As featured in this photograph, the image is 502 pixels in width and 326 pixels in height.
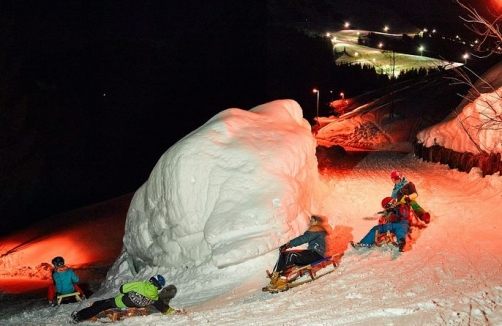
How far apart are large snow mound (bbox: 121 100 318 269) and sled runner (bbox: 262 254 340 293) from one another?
1.20 m

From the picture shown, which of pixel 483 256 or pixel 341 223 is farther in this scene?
pixel 341 223

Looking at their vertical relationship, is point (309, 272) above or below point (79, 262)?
above

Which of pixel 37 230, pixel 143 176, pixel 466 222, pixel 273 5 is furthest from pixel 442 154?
pixel 273 5

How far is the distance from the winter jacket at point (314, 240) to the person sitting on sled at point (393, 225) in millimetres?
791

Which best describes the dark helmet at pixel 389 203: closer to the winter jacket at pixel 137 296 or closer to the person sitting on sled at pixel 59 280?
the winter jacket at pixel 137 296

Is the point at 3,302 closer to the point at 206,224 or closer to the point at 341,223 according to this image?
the point at 206,224

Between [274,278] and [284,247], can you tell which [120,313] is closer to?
[274,278]

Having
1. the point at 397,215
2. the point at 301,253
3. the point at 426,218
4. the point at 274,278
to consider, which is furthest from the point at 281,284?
the point at 426,218

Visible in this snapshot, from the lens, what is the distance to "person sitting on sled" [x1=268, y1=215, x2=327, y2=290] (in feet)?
30.7

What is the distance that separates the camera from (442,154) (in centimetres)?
2050

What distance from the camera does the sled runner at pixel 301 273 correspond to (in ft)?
30.0

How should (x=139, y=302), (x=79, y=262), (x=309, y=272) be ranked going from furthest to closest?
(x=79, y=262) < (x=309, y=272) < (x=139, y=302)

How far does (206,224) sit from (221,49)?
5176 centimetres

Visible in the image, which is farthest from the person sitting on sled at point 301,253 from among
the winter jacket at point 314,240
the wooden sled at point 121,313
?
the wooden sled at point 121,313
